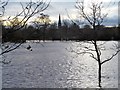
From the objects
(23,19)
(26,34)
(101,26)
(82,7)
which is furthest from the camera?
(101,26)

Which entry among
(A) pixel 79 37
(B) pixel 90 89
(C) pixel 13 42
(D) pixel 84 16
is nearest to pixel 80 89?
(B) pixel 90 89

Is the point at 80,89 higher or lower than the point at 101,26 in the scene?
lower

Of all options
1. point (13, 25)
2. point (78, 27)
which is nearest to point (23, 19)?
point (13, 25)

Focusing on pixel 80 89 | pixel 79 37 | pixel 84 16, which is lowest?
pixel 80 89

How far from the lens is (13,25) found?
13.1ft

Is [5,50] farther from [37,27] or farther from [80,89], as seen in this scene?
[80,89]

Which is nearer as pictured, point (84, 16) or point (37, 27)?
point (37, 27)

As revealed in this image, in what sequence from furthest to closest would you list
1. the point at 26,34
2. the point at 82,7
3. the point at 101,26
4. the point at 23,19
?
the point at 101,26 < the point at 82,7 < the point at 26,34 < the point at 23,19

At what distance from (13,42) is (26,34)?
0.27 metres

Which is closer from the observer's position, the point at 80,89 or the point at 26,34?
the point at 26,34

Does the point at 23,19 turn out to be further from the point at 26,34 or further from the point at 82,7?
the point at 82,7

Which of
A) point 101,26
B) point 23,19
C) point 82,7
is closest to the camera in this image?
point 23,19

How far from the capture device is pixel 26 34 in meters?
4.13

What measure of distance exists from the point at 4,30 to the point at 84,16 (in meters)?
9.10
